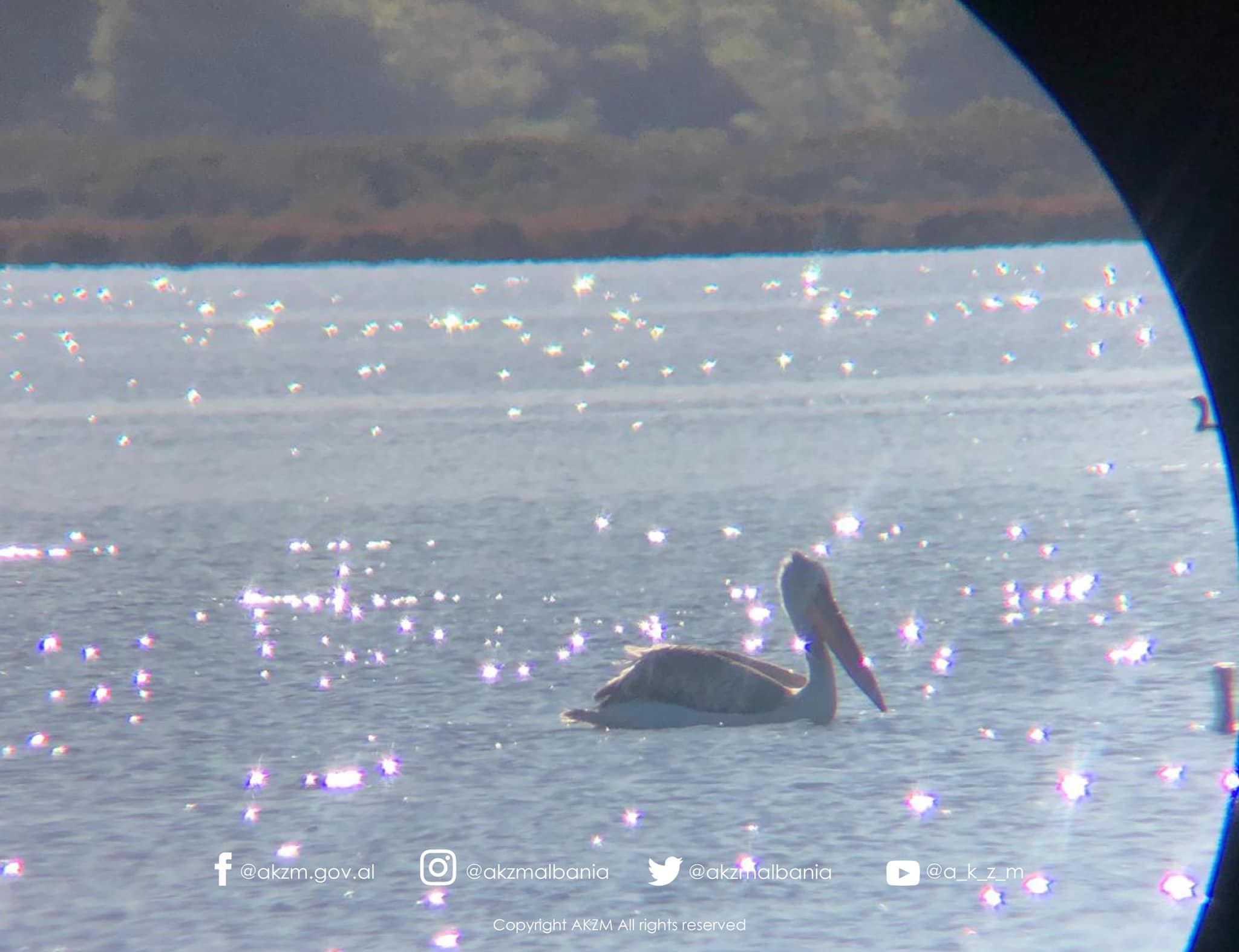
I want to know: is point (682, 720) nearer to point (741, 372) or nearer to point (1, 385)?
point (741, 372)

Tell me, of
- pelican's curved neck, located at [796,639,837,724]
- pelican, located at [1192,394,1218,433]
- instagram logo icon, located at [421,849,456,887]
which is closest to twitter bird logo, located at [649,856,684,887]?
instagram logo icon, located at [421,849,456,887]

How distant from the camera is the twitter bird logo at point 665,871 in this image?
767 centimetres

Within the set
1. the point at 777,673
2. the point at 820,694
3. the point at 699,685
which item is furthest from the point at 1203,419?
the point at 699,685

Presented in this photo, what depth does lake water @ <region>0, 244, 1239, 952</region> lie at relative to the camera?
7508mm

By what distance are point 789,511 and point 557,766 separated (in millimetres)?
9870

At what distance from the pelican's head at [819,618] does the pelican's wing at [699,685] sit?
45cm

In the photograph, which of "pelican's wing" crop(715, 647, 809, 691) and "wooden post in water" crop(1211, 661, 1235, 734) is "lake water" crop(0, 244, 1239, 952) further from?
"pelican's wing" crop(715, 647, 809, 691)

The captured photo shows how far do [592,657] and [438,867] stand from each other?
4.48 meters

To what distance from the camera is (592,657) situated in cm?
1246

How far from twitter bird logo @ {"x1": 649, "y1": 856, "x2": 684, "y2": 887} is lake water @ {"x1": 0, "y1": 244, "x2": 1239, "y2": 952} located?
5 centimetres

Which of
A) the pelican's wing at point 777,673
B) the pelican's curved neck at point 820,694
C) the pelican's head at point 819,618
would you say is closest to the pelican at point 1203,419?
the pelican's head at point 819,618

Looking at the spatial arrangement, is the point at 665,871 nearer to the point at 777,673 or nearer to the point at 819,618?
the point at 777,673

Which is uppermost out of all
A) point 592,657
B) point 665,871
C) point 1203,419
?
point 665,871

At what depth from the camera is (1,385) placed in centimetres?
3888
